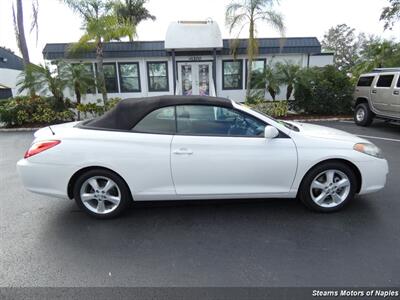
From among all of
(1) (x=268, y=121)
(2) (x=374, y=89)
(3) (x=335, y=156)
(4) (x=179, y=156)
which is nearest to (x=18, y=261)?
(4) (x=179, y=156)

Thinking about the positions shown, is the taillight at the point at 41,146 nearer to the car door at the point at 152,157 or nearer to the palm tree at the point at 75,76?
the car door at the point at 152,157

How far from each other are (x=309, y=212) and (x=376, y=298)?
135 centimetres

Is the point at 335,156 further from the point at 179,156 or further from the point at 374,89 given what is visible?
the point at 374,89

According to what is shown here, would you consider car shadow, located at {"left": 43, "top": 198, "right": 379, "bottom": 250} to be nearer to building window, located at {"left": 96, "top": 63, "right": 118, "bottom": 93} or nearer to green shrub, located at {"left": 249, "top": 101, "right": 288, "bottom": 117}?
green shrub, located at {"left": 249, "top": 101, "right": 288, "bottom": 117}

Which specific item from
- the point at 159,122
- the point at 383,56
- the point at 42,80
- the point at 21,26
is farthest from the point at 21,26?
the point at 383,56

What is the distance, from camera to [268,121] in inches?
127

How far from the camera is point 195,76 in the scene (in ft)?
48.5

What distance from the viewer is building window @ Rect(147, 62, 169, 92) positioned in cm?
1470

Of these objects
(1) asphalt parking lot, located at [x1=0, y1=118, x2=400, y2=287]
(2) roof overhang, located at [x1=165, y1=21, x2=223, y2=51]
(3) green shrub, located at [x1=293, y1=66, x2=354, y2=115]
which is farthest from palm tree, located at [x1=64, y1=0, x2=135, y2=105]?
(1) asphalt parking lot, located at [x1=0, y1=118, x2=400, y2=287]

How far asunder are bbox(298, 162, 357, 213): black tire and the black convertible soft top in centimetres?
132

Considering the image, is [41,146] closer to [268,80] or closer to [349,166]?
[349,166]

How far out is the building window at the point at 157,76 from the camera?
14.7m

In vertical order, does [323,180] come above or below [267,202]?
above

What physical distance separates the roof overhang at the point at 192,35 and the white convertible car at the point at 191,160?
420 inches
